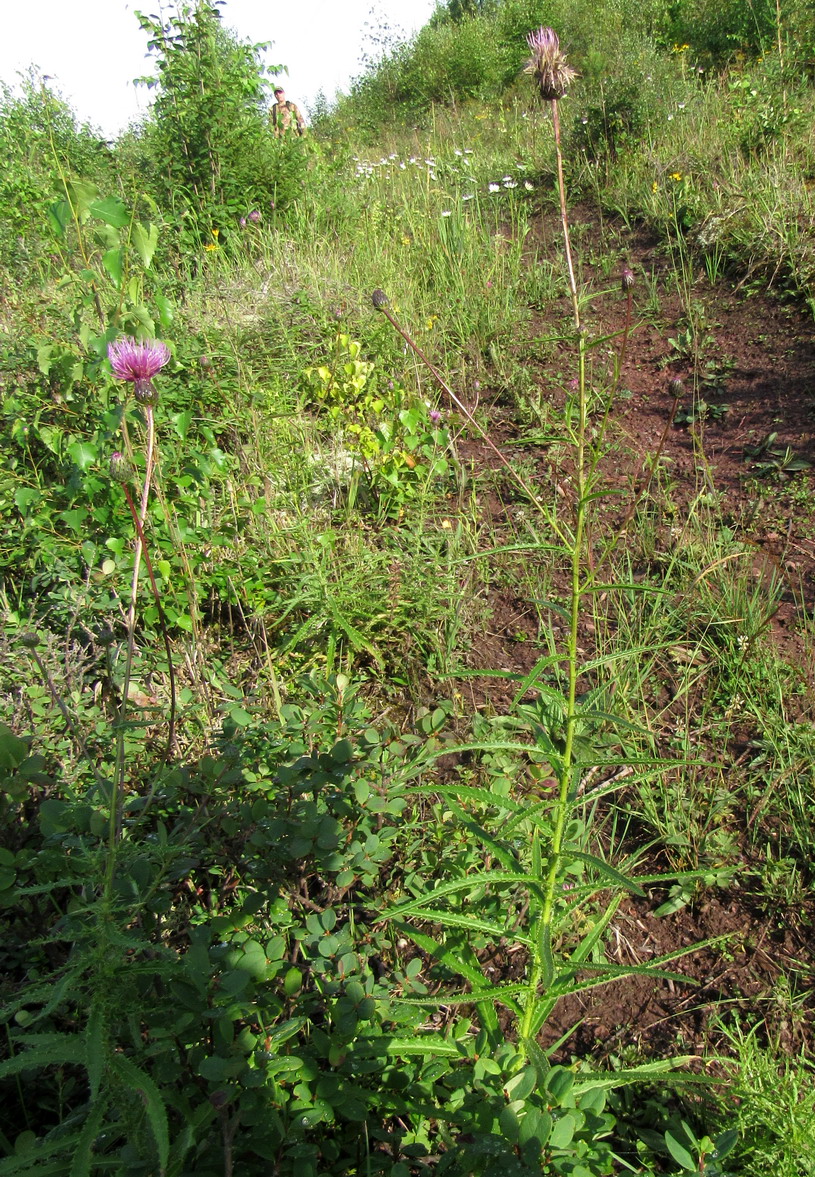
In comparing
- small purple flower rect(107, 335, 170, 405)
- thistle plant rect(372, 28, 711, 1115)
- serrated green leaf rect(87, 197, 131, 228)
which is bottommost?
thistle plant rect(372, 28, 711, 1115)

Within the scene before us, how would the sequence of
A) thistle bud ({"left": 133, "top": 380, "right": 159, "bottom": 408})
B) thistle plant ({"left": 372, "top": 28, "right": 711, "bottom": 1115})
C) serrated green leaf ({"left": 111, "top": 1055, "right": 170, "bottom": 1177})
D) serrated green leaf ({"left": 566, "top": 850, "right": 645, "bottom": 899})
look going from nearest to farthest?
serrated green leaf ({"left": 111, "top": 1055, "right": 170, "bottom": 1177})
serrated green leaf ({"left": 566, "top": 850, "right": 645, "bottom": 899})
thistle plant ({"left": 372, "top": 28, "right": 711, "bottom": 1115})
thistle bud ({"left": 133, "top": 380, "right": 159, "bottom": 408})

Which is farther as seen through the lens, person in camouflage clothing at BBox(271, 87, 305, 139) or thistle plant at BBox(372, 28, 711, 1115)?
person in camouflage clothing at BBox(271, 87, 305, 139)

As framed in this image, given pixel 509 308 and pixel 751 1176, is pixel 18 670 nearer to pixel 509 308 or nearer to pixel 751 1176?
pixel 751 1176

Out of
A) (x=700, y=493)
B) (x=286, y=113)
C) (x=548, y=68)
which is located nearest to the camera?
(x=548, y=68)

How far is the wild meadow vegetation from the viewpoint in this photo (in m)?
1.06

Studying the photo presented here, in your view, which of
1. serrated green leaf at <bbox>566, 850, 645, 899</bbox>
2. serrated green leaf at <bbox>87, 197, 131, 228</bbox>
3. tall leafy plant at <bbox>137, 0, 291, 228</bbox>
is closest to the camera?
serrated green leaf at <bbox>566, 850, 645, 899</bbox>

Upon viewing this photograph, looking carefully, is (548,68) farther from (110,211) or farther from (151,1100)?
(151,1100)

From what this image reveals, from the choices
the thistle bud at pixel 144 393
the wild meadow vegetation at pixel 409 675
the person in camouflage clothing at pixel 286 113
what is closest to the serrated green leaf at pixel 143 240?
the wild meadow vegetation at pixel 409 675

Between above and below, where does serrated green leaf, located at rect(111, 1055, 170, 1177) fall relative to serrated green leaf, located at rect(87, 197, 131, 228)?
below

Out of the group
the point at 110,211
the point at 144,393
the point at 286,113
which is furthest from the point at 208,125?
the point at 144,393

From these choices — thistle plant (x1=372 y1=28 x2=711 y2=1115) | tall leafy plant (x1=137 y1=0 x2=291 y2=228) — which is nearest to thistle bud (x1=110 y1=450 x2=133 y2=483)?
thistle plant (x1=372 y1=28 x2=711 y2=1115)

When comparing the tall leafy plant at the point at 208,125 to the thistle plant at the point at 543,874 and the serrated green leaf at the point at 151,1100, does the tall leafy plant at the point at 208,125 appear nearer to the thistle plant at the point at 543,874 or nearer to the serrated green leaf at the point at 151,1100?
the thistle plant at the point at 543,874

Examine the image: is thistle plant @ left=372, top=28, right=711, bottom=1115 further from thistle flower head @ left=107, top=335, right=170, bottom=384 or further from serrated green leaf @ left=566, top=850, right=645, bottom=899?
thistle flower head @ left=107, top=335, right=170, bottom=384

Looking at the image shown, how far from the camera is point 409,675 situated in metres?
2.20
